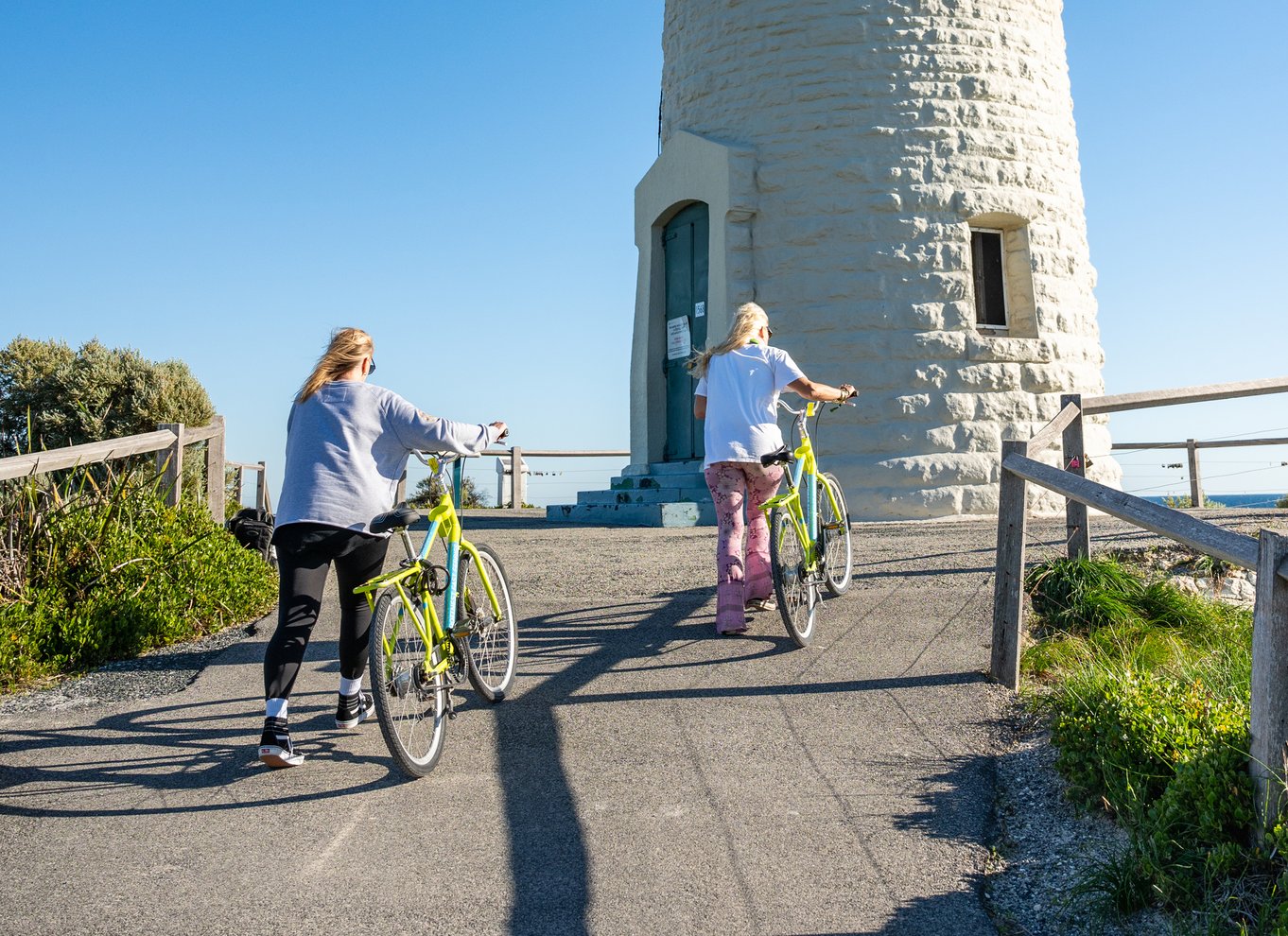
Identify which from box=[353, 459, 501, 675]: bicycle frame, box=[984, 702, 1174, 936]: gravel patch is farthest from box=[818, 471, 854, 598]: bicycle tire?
box=[353, 459, 501, 675]: bicycle frame

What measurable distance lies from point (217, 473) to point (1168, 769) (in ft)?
24.5

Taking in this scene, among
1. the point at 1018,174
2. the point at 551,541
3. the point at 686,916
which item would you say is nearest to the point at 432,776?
the point at 686,916

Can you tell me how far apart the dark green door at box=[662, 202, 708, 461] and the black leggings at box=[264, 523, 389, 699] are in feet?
28.7

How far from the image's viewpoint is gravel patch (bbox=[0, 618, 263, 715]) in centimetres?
536

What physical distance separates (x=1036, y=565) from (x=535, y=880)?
4.90m

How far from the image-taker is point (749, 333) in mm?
6113

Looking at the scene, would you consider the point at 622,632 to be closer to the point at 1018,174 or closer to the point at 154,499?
the point at 154,499

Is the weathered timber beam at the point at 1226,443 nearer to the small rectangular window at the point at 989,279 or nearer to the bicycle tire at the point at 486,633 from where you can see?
the small rectangular window at the point at 989,279

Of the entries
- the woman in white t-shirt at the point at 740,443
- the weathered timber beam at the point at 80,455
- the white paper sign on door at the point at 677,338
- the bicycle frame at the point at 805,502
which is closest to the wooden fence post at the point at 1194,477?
the white paper sign on door at the point at 677,338

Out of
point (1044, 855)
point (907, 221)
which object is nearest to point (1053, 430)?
point (1044, 855)

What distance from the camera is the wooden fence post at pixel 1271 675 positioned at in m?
2.92

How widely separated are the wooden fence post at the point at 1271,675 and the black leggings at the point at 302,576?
10.1 ft

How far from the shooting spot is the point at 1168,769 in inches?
137

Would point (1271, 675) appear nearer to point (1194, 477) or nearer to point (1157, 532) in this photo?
point (1157, 532)
